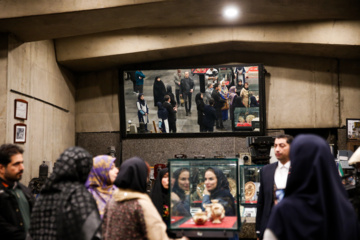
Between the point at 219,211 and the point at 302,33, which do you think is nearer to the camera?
the point at 219,211

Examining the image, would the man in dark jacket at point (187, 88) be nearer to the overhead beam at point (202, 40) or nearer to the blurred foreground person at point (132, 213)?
the overhead beam at point (202, 40)

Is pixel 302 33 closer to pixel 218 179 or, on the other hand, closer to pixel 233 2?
pixel 233 2

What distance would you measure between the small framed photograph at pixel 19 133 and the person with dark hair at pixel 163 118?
3324 millimetres

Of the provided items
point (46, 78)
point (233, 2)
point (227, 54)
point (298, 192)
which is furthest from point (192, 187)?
point (227, 54)

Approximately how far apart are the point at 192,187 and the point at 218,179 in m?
0.22

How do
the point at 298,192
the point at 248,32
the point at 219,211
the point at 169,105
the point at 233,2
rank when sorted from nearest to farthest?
1. the point at 298,192
2. the point at 219,211
3. the point at 233,2
4. the point at 248,32
5. the point at 169,105

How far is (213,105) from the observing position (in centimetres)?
967

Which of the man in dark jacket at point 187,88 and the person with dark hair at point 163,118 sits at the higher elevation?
the man in dark jacket at point 187,88

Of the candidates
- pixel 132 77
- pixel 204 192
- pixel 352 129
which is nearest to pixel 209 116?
pixel 132 77

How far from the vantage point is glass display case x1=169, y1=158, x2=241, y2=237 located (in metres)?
3.39

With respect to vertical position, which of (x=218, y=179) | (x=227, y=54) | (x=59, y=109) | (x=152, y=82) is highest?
(x=227, y=54)

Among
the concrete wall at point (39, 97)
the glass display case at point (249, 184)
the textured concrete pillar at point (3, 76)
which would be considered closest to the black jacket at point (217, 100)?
the concrete wall at point (39, 97)

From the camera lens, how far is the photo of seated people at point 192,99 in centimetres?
960

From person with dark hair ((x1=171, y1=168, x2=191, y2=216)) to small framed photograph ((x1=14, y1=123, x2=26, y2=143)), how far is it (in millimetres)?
4215
